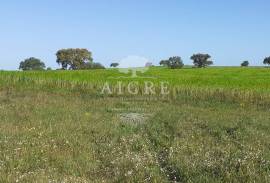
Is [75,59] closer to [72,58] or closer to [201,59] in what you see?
[72,58]

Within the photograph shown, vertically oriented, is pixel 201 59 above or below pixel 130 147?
above

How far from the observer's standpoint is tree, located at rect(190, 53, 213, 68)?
351 feet

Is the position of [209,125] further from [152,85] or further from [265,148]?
[152,85]

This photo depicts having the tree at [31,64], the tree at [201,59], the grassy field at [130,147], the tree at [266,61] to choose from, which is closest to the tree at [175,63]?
the tree at [201,59]

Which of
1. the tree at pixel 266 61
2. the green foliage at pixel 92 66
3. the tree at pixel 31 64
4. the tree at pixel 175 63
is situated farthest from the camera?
the tree at pixel 31 64

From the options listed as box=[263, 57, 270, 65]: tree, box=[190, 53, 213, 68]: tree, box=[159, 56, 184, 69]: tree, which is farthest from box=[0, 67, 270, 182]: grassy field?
box=[263, 57, 270, 65]: tree

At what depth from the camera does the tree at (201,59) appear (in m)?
107

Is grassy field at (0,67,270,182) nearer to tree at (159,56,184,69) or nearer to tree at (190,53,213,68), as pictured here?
tree at (159,56,184,69)

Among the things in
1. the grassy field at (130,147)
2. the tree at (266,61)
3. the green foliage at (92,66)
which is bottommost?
the grassy field at (130,147)

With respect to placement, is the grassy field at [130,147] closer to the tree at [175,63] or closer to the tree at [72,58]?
the tree at [175,63]

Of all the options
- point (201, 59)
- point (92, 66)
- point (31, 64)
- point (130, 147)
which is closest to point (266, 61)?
point (201, 59)

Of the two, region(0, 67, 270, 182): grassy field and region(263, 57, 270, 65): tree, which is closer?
region(0, 67, 270, 182): grassy field

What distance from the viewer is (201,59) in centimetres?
10712

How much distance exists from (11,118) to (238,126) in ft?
28.0
